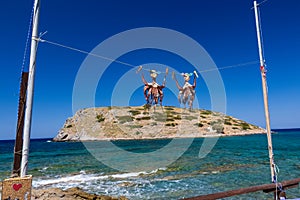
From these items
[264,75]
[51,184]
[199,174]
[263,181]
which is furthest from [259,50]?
[51,184]

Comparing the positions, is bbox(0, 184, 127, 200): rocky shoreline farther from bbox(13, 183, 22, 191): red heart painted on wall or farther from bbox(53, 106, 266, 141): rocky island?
bbox(53, 106, 266, 141): rocky island

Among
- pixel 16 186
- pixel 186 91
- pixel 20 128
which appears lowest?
pixel 16 186

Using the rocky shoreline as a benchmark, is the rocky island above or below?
above

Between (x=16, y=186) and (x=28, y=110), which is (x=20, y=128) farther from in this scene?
(x=16, y=186)

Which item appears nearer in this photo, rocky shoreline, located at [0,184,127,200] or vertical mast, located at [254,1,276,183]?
vertical mast, located at [254,1,276,183]

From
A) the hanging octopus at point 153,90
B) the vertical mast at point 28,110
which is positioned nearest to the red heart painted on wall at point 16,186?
the vertical mast at point 28,110

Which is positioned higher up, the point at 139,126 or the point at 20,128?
the point at 139,126

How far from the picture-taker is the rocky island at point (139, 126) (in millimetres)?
78500

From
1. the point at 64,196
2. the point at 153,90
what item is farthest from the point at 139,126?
the point at 153,90

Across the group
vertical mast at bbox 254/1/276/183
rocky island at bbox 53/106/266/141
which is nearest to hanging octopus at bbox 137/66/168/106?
vertical mast at bbox 254/1/276/183

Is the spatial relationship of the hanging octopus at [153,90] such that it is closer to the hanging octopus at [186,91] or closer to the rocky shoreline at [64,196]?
→ the hanging octopus at [186,91]

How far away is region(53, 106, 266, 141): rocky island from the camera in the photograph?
78.5 m

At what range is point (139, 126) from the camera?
3140 inches

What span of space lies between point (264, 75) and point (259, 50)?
741 mm
